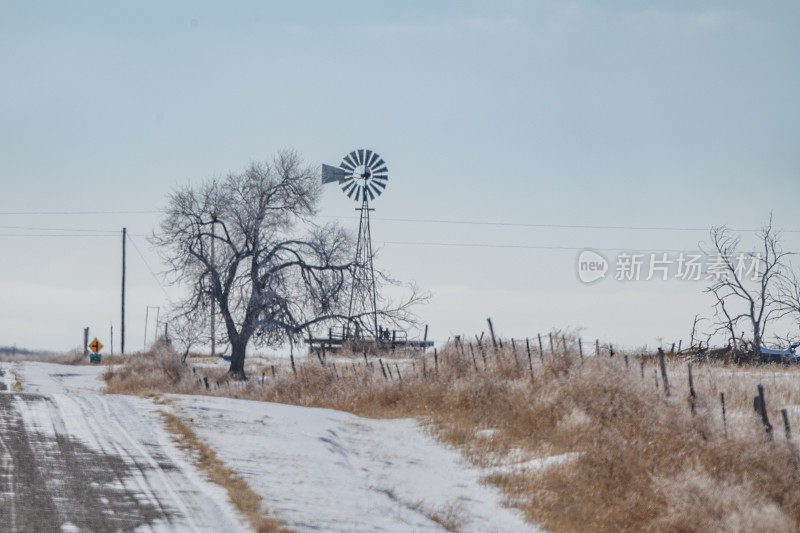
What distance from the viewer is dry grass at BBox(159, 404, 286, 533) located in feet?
19.9

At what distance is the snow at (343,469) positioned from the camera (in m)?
7.01

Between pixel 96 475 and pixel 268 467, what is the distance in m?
1.82

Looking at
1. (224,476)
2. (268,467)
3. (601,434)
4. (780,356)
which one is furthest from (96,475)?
(780,356)

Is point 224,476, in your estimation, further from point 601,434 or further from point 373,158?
point 373,158

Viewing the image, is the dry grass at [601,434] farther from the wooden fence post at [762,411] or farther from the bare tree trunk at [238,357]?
the bare tree trunk at [238,357]

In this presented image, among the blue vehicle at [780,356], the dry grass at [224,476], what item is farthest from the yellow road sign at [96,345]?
the dry grass at [224,476]

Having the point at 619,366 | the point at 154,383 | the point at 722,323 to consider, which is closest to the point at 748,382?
the point at 619,366

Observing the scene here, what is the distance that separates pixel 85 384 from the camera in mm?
29219

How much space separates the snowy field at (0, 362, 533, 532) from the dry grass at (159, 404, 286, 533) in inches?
4.6

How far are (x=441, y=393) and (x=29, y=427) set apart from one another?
316 inches

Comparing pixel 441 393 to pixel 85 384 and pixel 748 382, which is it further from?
pixel 85 384

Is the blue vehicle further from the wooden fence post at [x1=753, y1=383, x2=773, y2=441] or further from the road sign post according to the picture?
the road sign post

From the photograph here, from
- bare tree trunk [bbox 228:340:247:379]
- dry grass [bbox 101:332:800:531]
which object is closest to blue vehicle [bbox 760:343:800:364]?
dry grass [bbox 101:332:800:531]

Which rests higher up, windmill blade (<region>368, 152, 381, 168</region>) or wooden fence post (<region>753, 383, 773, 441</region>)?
windmill blade (<region>368, 152, 381, 168</region>)
